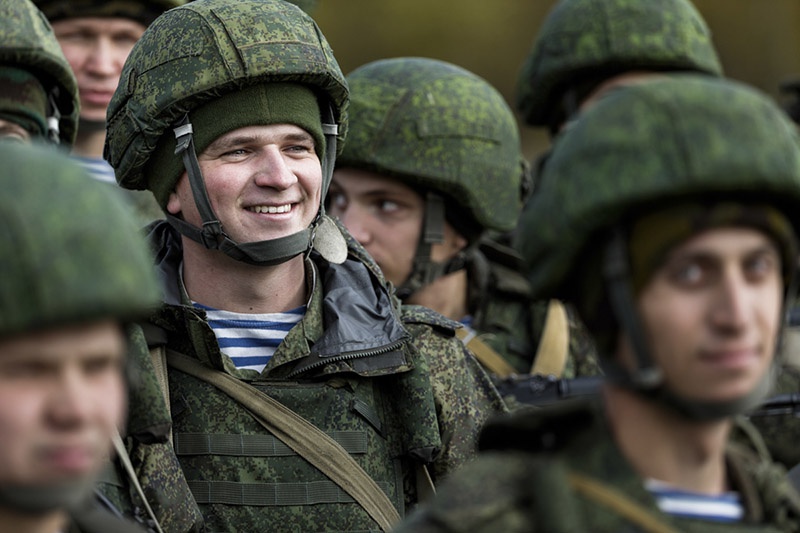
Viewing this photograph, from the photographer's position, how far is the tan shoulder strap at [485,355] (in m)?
8.39

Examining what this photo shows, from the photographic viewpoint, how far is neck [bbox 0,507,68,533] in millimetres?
3609

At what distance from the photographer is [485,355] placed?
841cm

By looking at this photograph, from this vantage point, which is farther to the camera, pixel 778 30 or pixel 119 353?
pixel 778 30

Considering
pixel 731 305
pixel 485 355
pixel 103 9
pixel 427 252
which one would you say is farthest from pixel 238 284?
pixel 103 9

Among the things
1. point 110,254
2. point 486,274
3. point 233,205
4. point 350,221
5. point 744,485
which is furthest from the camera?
point 486,274

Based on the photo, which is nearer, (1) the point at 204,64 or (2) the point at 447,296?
(1) the point at 204,64

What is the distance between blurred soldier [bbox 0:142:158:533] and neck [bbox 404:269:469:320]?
485 centimetres

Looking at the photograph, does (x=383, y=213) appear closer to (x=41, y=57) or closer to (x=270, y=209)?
(x=41, y=57)

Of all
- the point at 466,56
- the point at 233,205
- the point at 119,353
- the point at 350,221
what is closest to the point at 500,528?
the point at 119,353

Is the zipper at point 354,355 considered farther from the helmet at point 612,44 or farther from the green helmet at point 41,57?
the helmet at point 612,44

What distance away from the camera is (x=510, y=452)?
4.12 metres

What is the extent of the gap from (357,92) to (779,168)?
4.66 meters

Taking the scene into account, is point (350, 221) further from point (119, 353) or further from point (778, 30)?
point (778, 30)

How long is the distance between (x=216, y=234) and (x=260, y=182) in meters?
0.24
